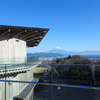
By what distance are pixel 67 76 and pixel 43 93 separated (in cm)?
337

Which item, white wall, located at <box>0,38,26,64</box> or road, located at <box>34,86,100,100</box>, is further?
white wall, located at <box>0,38,26,64</box>

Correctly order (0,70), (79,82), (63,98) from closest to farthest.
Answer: (63,98) < (79,82) < (0,70)

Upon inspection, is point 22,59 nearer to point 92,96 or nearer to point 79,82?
point 79,82

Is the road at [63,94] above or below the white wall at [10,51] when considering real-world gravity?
below

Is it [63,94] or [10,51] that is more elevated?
[10,51]

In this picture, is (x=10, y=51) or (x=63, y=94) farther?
(x=10, y=51)

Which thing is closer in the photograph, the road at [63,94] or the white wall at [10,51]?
the road at [63,94]

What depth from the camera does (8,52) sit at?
10.6 meters

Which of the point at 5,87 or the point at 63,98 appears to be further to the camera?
the point at 63,98

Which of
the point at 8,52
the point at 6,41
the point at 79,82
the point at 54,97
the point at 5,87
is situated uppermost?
the point at 6,41

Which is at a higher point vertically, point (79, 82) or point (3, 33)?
point (3, 33)

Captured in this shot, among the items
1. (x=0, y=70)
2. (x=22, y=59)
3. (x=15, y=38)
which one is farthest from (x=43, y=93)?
(x=15, y=38)

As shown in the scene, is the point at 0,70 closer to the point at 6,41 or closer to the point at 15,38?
the point at 6,41

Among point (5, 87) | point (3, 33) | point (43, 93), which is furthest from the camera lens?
point (3, 33)
